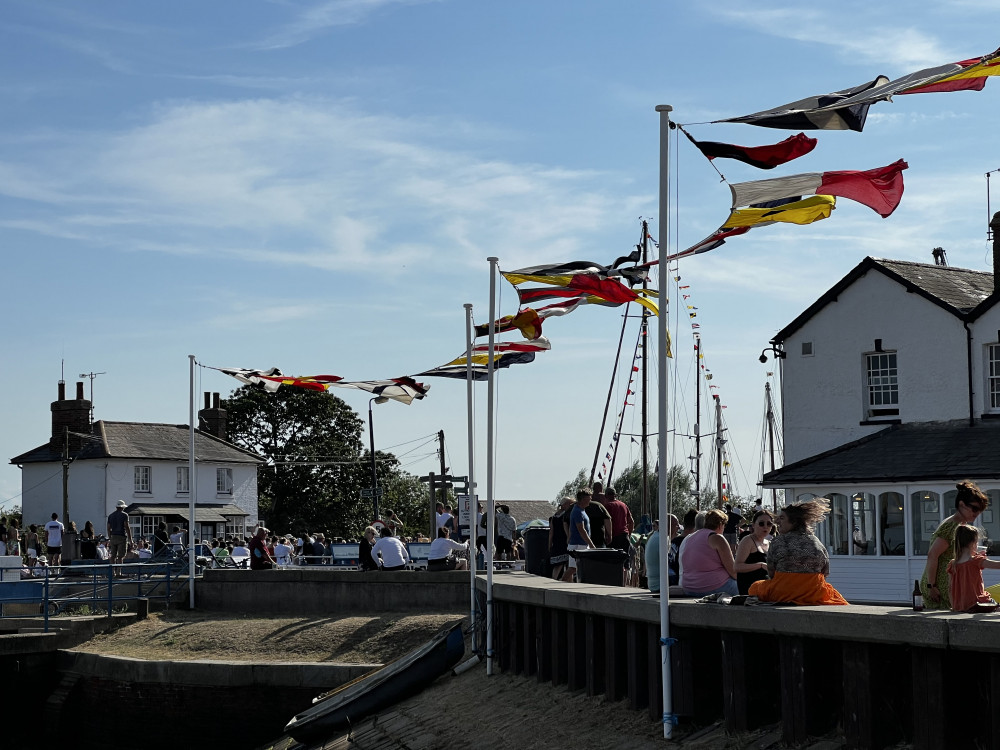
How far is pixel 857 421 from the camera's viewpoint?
30.1 meters

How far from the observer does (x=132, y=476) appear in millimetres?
64625

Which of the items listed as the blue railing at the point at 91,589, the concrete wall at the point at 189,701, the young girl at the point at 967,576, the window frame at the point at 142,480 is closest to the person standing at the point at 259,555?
the blue railing at the point at 91,589

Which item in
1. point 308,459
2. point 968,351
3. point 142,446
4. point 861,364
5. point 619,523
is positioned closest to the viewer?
point 619,523

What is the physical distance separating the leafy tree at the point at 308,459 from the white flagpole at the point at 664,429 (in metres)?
69.5

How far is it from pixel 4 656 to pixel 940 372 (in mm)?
20147

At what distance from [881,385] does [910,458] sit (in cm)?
321

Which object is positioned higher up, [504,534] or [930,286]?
[930,286]

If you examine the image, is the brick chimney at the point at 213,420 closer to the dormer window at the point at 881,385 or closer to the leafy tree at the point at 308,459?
the leafy tree at the point at 308,459

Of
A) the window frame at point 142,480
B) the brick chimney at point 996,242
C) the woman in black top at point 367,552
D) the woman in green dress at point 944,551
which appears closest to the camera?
the woman in green dress at point 944,551

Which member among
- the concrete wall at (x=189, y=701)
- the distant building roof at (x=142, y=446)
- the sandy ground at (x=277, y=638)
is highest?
the distant building roof at (x=142, y=446)

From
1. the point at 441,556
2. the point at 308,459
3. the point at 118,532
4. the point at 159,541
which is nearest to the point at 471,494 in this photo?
the point at 441,556

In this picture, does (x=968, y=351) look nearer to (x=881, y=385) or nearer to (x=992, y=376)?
(x=992, y=376)

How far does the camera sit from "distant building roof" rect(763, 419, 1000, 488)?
2588cm

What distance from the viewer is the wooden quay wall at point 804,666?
25.5ft
